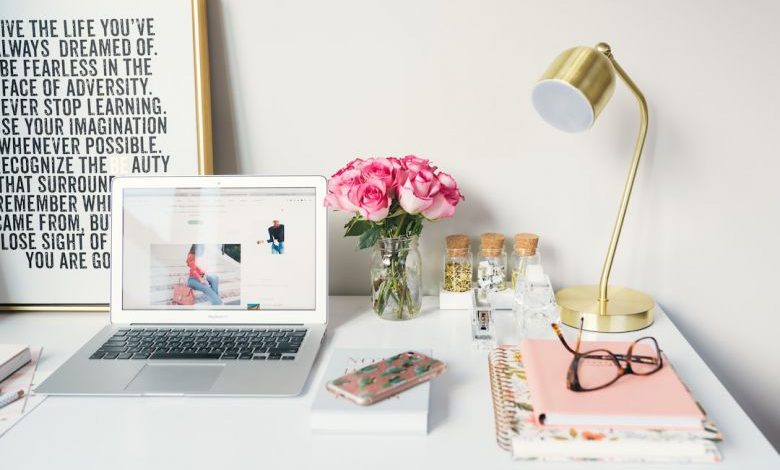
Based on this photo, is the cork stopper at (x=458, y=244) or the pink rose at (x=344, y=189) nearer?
the pink rose at (x=344, y=189)

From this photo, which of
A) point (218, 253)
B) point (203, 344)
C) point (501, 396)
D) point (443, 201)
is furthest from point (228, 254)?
point (501, 396)

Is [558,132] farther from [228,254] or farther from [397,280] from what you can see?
[228,254]

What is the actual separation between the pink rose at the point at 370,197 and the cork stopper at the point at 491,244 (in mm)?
247

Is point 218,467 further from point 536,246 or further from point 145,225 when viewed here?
point 536,246

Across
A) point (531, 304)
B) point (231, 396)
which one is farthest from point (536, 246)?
point (231, 396)

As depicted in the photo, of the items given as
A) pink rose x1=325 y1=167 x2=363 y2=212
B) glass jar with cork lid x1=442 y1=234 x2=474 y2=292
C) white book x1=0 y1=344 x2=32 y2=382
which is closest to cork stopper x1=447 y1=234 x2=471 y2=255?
glass jar with cork lid x1=442 y1=234 x2=474 y2=292

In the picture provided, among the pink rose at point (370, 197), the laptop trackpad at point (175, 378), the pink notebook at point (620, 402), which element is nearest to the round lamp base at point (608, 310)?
the pink notebook at point (620, 402)

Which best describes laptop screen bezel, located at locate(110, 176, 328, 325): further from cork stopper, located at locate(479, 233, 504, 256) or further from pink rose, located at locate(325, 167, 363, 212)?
cork stopper, located at locate(479, 233, 504, 256)

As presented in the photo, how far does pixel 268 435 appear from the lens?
74cm

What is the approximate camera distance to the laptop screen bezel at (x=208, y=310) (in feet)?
3.46

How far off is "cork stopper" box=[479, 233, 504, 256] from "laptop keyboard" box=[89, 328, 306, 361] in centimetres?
37

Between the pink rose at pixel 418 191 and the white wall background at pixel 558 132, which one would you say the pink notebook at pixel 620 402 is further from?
the white wall background at pixel 558 132

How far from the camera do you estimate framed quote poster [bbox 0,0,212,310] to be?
1.13 meters

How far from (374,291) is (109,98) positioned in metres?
0.60
